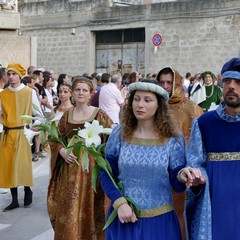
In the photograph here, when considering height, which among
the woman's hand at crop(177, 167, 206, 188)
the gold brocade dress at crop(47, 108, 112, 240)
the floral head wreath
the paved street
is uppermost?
the floral head wreath

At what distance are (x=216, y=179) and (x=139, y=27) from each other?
19.9 m

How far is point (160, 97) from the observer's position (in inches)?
144

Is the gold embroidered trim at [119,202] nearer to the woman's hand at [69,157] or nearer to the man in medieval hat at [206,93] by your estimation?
the woman's hand at [69,157]

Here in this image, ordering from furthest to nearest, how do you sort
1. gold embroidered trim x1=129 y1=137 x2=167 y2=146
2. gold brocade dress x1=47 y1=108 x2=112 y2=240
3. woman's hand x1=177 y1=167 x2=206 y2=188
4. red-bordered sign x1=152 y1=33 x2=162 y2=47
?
red-bordered sign x1=152 y1=33 x2=162 y2=47
gold brocade dress x1=47 y1=108 x2=112 y2=240
gold embroidered trim x1=129 y1=137 x2=167 y2=146
woman's hand x1=177 y1=167 x2=206 y2=188

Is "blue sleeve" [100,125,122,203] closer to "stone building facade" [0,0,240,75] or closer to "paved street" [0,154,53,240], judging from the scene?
"paved street" [0,154,53,240]

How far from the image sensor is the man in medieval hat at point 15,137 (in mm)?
7289

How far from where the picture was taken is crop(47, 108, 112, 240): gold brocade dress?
5211mm

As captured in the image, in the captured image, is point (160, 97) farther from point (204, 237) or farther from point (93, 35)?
point (93, 35)

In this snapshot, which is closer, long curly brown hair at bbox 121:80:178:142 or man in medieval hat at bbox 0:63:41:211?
long curly brown hair at bbox 121:80:178:142

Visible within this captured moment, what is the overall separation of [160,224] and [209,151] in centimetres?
53

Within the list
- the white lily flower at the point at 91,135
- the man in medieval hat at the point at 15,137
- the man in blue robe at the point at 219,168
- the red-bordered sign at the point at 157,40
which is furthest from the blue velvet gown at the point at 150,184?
the red-bordered sign at the point at 157,40

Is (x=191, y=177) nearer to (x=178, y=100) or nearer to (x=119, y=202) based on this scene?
(x=119, y=202)

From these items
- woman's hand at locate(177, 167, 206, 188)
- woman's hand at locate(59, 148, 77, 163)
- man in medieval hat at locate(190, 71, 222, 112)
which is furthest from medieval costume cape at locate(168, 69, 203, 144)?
man in medieval hat at locate(190, 71, 222, 112)

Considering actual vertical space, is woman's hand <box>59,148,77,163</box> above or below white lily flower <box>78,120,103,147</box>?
below
